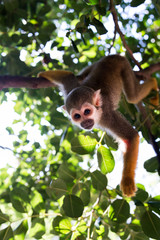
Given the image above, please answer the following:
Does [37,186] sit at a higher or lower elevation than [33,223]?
higher

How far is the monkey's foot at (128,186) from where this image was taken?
2.54 m

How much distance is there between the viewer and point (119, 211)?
192cm

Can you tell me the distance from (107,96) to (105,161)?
1.37 meters

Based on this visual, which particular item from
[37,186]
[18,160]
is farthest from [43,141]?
[37,186]

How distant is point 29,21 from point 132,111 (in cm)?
156

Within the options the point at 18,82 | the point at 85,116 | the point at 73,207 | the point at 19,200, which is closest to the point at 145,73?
the point at 85,116

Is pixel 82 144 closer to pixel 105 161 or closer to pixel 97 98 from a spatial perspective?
pixel 105 161

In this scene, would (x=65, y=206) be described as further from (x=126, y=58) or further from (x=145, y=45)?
(x=145, y=45)

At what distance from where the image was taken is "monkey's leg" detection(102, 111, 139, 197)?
2760 mm

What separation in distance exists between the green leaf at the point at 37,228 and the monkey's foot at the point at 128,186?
0.97 m

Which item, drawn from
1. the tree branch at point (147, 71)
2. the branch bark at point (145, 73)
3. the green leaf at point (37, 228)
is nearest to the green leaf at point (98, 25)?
the branch bark at point (145, 73)

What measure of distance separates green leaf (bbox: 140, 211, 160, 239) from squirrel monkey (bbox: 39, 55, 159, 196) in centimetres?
63

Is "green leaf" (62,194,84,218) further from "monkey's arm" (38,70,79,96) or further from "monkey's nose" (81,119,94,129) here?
"monkey's arm" (38,70,79,96)

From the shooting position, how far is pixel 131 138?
286cm
